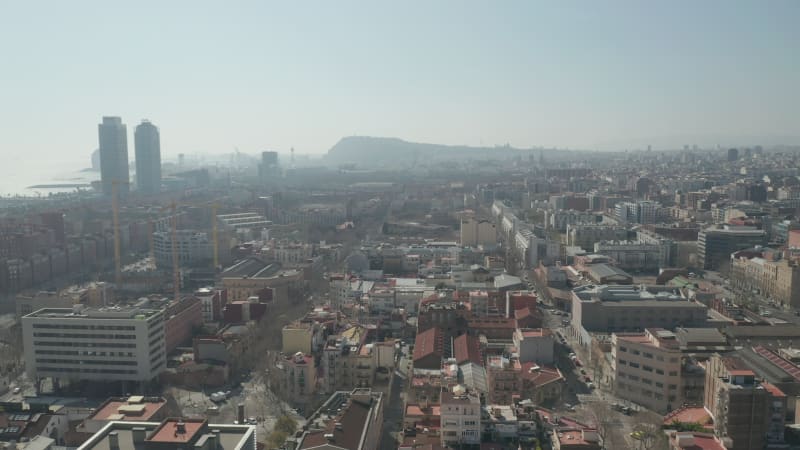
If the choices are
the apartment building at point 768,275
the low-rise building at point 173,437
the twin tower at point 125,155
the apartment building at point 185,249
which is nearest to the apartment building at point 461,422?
the low-rise building at point 173,437

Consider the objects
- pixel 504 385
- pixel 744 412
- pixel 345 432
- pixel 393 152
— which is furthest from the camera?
pixel 393 152

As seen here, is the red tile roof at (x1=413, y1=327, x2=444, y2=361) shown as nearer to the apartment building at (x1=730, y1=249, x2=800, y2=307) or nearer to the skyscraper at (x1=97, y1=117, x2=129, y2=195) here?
the apartment building at (x1=730, y1=249, x2=800, y2=307)

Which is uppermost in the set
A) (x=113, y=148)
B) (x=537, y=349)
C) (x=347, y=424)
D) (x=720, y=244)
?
(x=113, y=148)

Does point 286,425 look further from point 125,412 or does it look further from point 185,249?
point 185,249

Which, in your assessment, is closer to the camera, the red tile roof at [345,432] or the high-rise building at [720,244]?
the red tile roof at [345,432]

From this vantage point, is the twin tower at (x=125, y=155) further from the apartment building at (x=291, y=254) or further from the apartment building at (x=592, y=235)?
the apartment building at (x=592, y=235)

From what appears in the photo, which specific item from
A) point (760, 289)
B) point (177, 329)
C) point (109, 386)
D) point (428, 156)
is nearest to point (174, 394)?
point (109, 386)

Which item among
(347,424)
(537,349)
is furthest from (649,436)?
(347,424)

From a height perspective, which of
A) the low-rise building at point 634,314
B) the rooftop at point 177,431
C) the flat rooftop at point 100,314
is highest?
the rooftop at point 177,431
